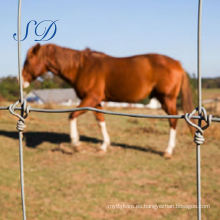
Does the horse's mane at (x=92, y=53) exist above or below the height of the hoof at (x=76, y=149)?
above

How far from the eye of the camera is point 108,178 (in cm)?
300

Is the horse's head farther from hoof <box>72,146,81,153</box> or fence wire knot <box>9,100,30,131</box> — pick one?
fence wire knot <box>9,100,30,131</box>

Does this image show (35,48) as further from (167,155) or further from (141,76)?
(167,155)

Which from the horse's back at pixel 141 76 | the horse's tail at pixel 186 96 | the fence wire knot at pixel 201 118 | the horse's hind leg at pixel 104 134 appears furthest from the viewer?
the horse's hind leg at pixel 104 134

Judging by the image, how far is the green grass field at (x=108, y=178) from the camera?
2262mm

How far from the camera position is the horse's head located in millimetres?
3887

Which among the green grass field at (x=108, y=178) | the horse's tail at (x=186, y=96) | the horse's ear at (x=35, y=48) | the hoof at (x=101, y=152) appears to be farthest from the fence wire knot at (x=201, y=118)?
the horse's ear at (x=35, y=48)

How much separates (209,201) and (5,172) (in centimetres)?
204

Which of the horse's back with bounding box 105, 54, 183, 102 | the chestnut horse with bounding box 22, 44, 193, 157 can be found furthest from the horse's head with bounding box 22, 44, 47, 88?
the horse's back with bounding box 105, 54, 183, 102

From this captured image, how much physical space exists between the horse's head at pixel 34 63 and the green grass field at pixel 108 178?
3.38ft

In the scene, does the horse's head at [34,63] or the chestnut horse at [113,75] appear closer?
the chestnut horse at [113,75]

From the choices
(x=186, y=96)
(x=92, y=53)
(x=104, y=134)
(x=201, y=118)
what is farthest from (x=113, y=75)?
(x=201, y=118)

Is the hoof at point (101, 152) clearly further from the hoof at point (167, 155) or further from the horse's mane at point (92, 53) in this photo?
the horse's mane at point (92, 53)

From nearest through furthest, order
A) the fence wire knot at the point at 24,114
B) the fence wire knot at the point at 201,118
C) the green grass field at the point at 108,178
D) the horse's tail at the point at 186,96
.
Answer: the fence wire knot at the point at 201,118
the fence wire knot at the point at 24,114
the green grass field at the point at 108,178
the horse's tail at the point at 186,96
